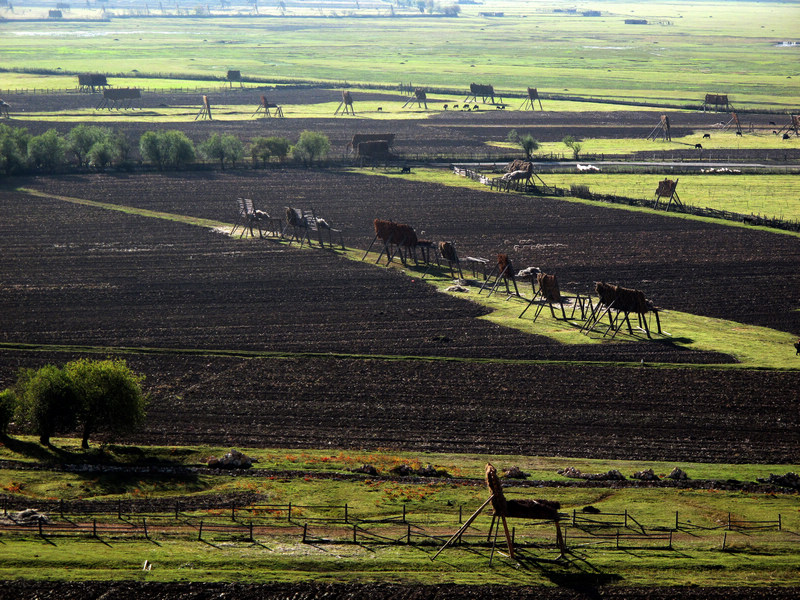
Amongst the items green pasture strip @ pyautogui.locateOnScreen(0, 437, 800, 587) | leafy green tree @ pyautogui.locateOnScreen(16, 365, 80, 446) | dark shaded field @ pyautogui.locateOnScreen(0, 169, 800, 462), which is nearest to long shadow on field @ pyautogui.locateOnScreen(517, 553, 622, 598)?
green pasture strip @ pyautogui.locateOnScreen(0, 437, 800, 587)

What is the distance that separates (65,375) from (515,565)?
67.0 feet

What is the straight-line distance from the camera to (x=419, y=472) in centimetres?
3766

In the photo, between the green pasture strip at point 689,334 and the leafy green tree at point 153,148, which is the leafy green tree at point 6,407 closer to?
the green pasture strip at point 689,334

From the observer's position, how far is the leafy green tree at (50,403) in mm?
39469

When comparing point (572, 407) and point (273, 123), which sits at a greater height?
point (273, 123)

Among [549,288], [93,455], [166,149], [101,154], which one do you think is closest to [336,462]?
[93,455]

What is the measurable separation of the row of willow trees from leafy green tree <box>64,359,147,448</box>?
209 feet

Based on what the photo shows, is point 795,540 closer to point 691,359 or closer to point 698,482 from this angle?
point 698,482

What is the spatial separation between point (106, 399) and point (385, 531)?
528 inches

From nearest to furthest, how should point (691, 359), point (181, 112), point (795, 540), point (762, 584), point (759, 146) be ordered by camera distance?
point (762, 584)
point (795, 540)
point (691, 359)
point (759, 146)
point (181, 112)

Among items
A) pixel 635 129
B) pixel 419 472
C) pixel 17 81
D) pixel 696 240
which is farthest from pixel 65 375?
pixel 17 81

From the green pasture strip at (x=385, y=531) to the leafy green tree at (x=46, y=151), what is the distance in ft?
214

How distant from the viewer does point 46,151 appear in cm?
9912

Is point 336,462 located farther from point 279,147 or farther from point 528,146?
point 528,146
